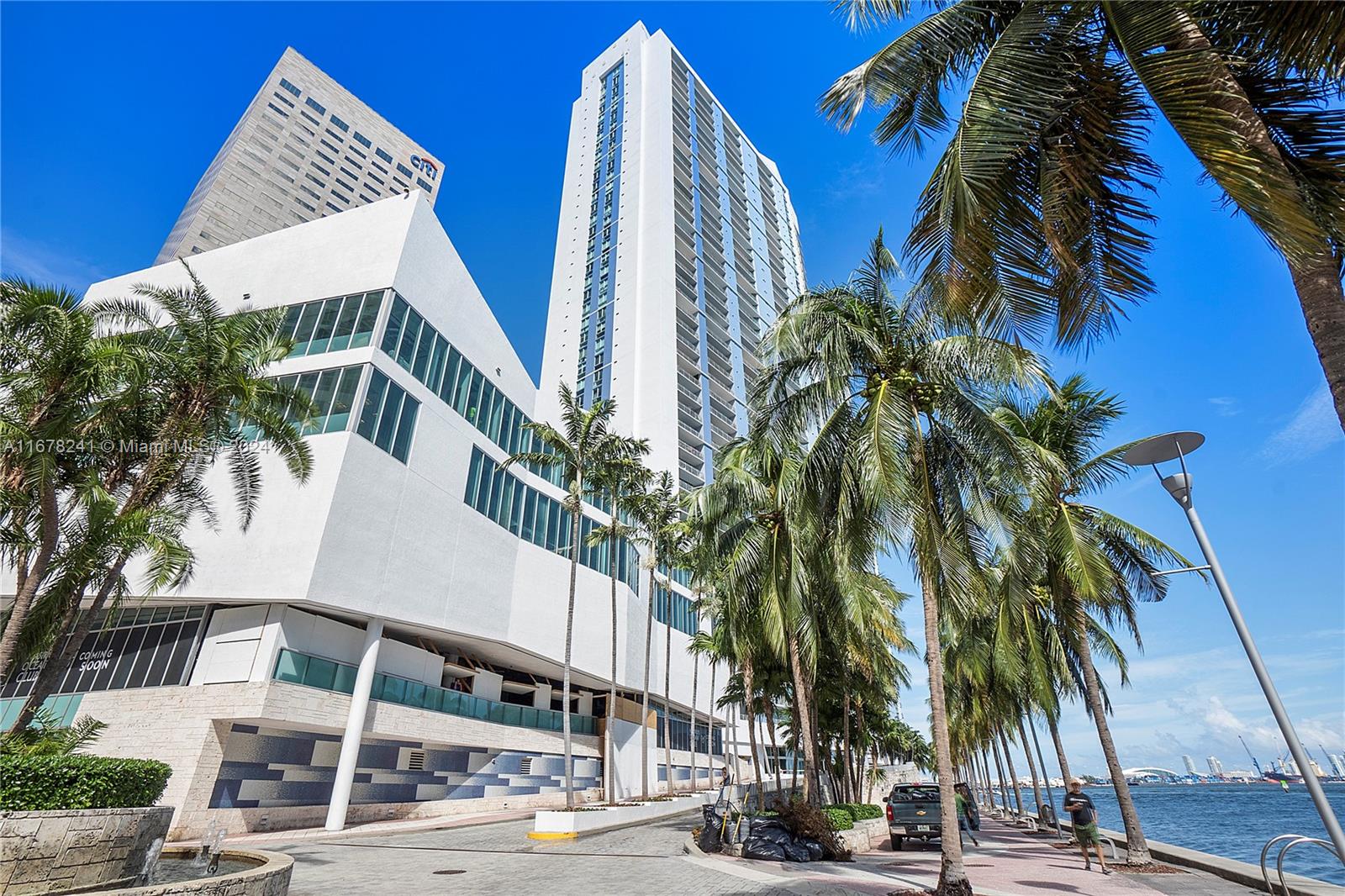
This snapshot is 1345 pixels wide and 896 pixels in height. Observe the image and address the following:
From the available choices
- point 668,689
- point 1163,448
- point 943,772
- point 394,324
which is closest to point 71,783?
point 943,772

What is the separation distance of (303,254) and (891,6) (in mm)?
27286

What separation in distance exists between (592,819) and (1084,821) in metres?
13.0

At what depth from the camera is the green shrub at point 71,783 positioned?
685 centimetres

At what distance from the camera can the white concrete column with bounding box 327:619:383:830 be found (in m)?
20.8

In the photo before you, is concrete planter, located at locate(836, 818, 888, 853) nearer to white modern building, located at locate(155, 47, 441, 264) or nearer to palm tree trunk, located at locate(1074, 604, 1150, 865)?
palm tree trunk, located at locate(1074, 604, 1150, 865)

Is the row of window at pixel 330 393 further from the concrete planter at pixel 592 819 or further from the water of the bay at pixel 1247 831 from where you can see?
the water of the bay at pixel 1247 831

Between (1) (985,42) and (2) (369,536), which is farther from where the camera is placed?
(2) (369,536)

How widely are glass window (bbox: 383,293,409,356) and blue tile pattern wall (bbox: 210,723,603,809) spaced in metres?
14.0

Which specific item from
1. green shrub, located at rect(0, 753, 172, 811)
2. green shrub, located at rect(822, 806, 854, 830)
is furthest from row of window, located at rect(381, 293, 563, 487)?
green shrub, located at rect(822, 806, 854, 830)

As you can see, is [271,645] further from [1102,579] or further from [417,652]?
[1102,579]

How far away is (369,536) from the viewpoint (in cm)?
2228

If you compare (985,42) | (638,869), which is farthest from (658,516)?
(985,42)

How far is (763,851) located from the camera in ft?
44.0

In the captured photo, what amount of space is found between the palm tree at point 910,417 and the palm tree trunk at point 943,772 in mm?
43
